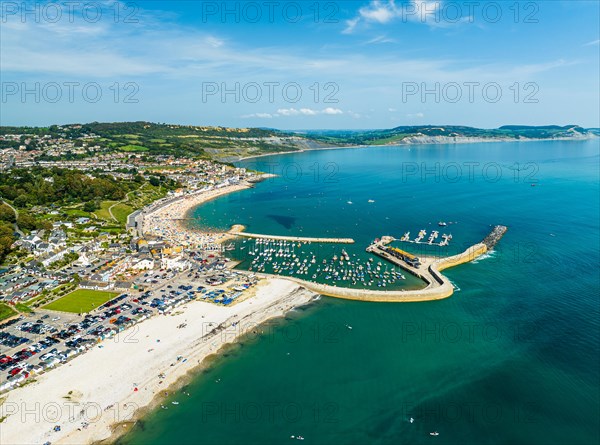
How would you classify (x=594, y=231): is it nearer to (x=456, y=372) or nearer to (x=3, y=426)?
(x=456, y=372)

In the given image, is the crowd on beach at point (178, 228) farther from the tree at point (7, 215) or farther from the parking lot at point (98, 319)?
the tree at point (7, 215)

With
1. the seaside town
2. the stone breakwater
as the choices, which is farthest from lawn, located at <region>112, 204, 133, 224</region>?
the stone breakwater

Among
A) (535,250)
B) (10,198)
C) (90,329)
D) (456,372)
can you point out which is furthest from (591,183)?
(10,198)

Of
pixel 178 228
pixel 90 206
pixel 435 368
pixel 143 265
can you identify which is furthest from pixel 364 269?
pixel 90 206

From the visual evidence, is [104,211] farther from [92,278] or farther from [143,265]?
[92,278]

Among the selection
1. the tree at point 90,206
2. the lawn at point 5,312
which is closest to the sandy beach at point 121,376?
the lawn at point 5,312

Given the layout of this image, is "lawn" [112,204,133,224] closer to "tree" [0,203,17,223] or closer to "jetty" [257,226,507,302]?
"tree" [0,203,17,223]
